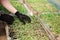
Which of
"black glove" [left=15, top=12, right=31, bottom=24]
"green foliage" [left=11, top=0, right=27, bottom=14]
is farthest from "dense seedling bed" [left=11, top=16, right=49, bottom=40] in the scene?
"green foliage" [left=11, top=0, right=27, bottom=14]

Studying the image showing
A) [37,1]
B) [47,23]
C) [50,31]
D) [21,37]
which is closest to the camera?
[21,37]

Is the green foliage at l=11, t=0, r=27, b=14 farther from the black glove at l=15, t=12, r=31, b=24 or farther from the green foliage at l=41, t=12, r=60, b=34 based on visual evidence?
the green foliage at l=41, t=12, r=60, b=34

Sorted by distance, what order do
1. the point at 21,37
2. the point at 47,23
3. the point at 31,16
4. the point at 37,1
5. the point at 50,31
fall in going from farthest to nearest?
the point at 37,1 < the point at 31,16 < the point at 47,23 < the point at 50,31 < the point at 21,37

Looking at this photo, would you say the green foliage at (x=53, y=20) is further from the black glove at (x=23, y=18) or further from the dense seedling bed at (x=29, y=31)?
the black glove at (x=23, y=18)

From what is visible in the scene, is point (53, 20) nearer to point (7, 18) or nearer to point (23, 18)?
point (23, 18)

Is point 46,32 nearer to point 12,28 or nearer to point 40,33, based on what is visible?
point 40,33

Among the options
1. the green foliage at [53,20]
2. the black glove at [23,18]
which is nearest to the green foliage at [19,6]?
the black glove at [23,18]

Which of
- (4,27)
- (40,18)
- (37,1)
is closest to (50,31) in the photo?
(40,18)

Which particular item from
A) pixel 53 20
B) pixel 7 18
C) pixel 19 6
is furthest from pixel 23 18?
pixel 19 6

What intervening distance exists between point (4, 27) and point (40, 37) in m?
0.71

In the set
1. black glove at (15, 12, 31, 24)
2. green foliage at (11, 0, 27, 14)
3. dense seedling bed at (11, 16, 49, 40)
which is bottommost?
dense seedling bed at (11, 16, 49, 40)

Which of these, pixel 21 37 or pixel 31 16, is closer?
pixel 21 37

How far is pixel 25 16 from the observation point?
3834mm

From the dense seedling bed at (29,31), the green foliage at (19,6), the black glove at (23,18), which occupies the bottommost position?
the dense seedling bed at (29,31)
